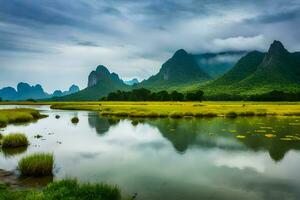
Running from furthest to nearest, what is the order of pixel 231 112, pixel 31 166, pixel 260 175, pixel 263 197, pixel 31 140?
1. pixel 231 112
2. pixel 31 140
3. pixel 260 175
4. pixel 31 166
5. pixel 263 197

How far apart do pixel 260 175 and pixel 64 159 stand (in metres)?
14.4

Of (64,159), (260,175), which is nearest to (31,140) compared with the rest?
(64,159)

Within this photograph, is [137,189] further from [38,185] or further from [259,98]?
[259,98]

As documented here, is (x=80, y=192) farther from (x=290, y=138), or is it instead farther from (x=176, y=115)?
(x=176, y=115)

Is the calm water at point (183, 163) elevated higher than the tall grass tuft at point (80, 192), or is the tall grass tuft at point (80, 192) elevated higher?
the tall grass tuft at point (80, 192)

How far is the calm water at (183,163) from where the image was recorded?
54.4 ft

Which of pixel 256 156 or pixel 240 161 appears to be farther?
pixel 256 156

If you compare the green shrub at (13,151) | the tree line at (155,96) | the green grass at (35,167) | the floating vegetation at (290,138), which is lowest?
the floating vegetation at (290,138)

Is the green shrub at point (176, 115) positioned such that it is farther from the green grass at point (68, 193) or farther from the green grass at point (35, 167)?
the green grass at point (68, 193)

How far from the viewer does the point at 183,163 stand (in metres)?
23.1

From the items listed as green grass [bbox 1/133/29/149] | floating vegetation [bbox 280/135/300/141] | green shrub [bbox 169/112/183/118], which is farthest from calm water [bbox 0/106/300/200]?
green shrub [bbox 169/112/183/118]

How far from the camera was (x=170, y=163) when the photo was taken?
23094 mm

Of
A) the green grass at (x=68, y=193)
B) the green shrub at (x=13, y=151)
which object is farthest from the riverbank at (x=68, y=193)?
the green shrub at (x=13, y=151)

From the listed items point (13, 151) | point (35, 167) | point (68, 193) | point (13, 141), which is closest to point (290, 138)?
point (35, 167)
